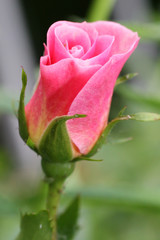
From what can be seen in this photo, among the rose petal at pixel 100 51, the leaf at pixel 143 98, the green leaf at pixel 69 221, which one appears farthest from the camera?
the leaf at pixel 143 98

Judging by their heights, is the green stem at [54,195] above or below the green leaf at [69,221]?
above

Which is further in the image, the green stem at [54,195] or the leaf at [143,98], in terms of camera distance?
the leaf at [143,98]

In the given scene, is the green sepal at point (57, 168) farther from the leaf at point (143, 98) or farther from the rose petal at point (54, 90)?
the leaf at point (143, 98)

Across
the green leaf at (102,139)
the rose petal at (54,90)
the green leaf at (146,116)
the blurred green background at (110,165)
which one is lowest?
the blurred green background at (110,165)

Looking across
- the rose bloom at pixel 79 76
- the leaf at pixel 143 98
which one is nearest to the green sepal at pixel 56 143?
the rose bloom at pixel 79 76

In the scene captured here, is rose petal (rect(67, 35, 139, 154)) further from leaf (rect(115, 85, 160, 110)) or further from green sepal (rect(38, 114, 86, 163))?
leaf (rect(115, 85, 160, 110))

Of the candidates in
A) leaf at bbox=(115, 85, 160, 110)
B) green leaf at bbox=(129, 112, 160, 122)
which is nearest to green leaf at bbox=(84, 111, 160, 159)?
green leaf at bbox=(129, 112, 160, 122)

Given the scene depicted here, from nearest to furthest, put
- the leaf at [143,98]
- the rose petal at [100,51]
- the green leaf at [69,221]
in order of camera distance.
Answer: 1. the rose petal at [100,51]
2. the green leaf at [69,221]
3. the leaf at [143,98]

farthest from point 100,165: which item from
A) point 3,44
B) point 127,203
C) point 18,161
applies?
point 127,203
